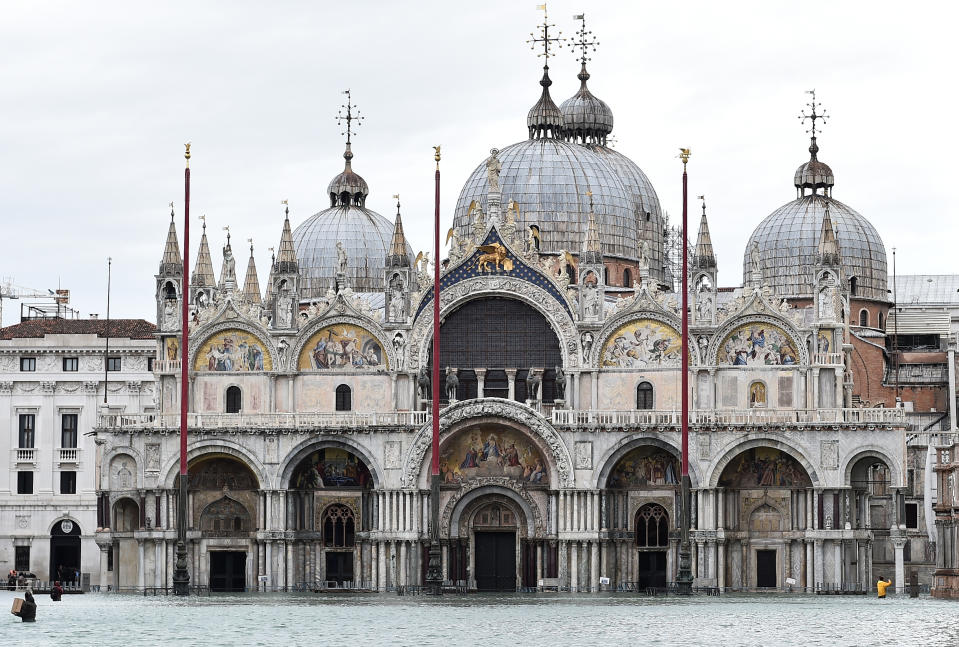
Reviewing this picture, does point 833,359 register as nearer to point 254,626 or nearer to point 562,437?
point 562,437

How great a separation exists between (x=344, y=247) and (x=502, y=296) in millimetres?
21291

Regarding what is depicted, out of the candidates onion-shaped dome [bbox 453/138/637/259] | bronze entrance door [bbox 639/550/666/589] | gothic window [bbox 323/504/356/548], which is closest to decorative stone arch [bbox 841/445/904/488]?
bronze entrance door [bbox 639/550/666/589]

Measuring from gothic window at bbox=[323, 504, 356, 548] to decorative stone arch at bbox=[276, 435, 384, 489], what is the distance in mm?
2809

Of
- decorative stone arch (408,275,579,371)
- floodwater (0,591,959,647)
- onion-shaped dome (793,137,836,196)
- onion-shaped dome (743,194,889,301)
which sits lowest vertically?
floodwater (0,591,959,647)

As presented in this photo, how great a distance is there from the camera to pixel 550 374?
100938 mm

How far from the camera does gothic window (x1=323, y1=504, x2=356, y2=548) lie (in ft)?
334

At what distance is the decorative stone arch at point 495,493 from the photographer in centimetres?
9944

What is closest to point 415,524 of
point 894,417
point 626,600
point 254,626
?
point 626,600

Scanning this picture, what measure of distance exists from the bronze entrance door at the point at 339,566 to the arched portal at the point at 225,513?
343 cm

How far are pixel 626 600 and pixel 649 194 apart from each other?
30.5 meters

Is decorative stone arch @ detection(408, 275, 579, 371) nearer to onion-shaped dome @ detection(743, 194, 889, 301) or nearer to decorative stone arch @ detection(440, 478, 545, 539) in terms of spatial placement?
decorative stone arch @ detection(440, 478, 545, 539)

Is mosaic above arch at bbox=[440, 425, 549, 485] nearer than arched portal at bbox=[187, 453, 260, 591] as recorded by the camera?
Yes

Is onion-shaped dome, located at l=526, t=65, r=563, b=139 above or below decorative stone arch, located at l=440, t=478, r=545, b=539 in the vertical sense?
above

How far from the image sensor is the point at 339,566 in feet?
333
